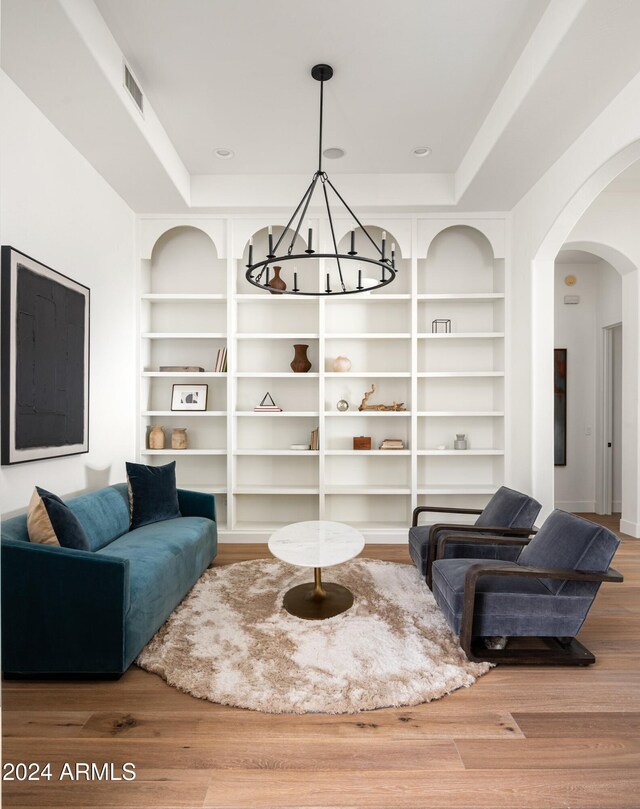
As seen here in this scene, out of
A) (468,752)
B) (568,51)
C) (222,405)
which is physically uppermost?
(568,51)

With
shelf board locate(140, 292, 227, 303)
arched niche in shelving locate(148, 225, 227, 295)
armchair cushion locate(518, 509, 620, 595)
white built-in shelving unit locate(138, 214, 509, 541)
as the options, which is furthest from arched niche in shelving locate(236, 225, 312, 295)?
armchair cushion locate(518, 509, 620, 595)

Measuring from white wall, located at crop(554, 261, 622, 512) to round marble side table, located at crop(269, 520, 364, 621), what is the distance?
A: 150 inches

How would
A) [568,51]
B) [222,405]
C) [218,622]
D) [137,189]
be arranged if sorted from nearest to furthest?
[568,51] → [218,622] → [137,189] → [222,405]

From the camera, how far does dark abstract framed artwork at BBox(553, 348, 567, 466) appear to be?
20.3 ft

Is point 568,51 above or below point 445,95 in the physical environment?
below

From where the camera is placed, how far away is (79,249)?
3.76m

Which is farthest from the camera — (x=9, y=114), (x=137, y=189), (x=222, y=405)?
(x=222, y=405)

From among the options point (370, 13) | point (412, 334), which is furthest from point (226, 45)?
point (412, 334)

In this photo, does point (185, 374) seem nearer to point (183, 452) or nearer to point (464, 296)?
point (183, 452)

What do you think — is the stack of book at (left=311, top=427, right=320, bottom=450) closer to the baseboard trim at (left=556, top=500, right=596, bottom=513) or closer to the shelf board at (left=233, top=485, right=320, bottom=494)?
the shelf board at (left=233, top=485, right=320, bottom=494)

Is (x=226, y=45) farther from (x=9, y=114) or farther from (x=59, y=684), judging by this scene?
(x=59, y=684)

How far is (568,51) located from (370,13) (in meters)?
1.03

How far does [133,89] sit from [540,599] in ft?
12.2

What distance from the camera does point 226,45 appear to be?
9.78ft
